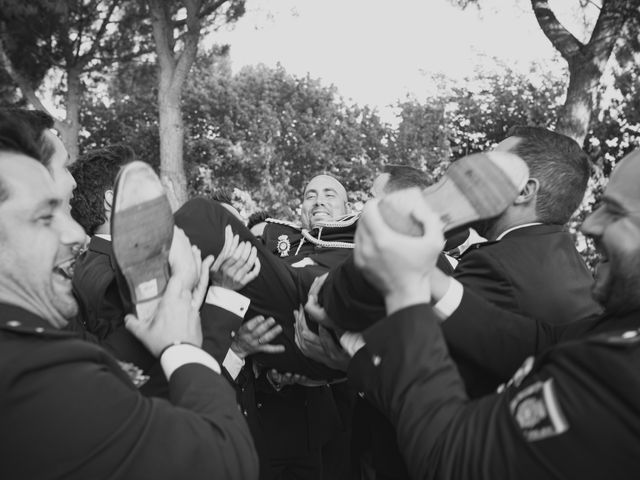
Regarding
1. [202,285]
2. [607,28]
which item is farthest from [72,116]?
[202,285]

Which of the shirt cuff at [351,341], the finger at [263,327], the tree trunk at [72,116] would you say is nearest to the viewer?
the shirt cuff at [351,341]

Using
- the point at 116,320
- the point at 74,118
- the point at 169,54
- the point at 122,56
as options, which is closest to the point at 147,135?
the point at 122,56

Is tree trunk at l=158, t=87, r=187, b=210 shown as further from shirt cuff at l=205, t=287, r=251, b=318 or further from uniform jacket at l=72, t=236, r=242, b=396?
shirt cuff at l=205, t=287, r=251, b=318

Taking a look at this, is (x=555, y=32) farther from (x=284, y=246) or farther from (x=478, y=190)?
(x=478, y=190)

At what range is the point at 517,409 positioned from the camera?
120 centimetres

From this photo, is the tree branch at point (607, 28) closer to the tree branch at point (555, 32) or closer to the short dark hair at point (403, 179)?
the tree branch at point (555, 32)

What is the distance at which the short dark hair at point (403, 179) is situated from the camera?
3.67 meters

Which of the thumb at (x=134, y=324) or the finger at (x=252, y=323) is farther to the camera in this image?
the finger at (x=252, y=323)

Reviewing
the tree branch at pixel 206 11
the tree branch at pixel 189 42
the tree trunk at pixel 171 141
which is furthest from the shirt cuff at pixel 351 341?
the tree branch at pixel 206 11

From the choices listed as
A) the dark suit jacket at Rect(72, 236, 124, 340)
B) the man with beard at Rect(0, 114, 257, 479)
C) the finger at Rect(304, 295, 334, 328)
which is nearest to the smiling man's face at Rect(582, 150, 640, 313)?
the finger at Rect(304, 295, 334, 328)

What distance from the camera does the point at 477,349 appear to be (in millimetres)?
1723

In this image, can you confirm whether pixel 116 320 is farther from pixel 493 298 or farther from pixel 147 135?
pixel 147 135

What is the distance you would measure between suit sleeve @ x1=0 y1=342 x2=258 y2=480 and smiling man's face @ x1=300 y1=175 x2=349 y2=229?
12.0 ft

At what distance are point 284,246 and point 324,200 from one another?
1.43 meters
